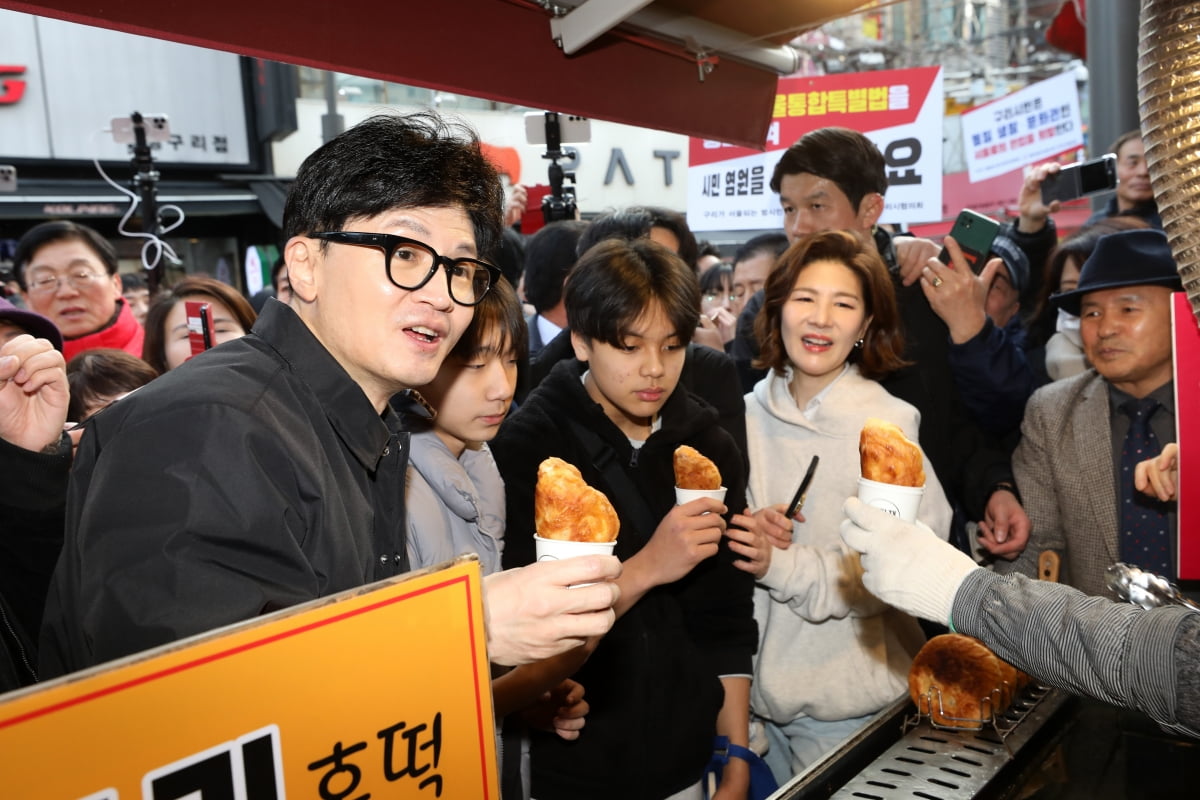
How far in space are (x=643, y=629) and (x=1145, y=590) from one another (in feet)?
3.82

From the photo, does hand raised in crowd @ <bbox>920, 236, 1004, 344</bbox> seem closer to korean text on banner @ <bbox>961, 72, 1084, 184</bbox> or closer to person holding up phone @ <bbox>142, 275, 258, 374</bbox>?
person holding up phone @ <bbox>142, 275, 258, 374</bbox>

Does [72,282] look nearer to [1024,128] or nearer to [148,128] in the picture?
[148,128]

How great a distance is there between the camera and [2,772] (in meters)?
0.79

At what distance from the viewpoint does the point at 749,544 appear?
250cm

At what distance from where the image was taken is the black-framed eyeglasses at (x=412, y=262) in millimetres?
1422

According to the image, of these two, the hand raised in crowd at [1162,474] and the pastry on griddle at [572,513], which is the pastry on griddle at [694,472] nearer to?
the pastry on griddle at [572,513]

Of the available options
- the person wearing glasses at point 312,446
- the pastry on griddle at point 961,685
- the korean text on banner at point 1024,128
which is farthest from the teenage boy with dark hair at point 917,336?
the korean text on banner at point 1024,128

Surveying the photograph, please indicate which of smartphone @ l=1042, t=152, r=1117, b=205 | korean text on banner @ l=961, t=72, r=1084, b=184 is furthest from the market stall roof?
korean text on banner @ l=961, t=72, r=1084, b=184

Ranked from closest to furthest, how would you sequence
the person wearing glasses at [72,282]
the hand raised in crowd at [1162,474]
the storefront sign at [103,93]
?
the hand raised in crowd at [1162,474] → the person wearing glasses at [72,282] → the storefront sign at [103,93]

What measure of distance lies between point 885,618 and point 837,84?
13.3 ft

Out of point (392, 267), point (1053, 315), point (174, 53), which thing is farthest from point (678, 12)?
point (174, 53)

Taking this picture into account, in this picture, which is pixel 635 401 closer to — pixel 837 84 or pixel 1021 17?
pixel 837 84

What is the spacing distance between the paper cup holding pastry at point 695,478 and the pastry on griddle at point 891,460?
423mm

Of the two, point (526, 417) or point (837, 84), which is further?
point (837, 84)
